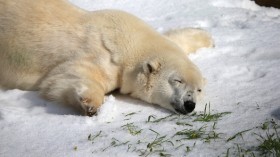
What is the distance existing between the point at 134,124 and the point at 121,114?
0.30 m

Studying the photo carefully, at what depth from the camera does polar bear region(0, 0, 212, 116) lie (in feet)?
12.6

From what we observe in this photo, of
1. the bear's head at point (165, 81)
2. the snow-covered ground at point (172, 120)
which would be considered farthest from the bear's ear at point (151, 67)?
the snow-covered ground at point (172, 120)

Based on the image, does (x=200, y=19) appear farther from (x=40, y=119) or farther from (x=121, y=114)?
(x=40, y=119)

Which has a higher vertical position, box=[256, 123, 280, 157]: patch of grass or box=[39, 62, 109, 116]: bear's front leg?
box=[256, 123, 280, 157]: patch of grass

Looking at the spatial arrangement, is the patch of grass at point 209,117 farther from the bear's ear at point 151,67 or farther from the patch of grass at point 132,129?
the bear's ear at point 151,67

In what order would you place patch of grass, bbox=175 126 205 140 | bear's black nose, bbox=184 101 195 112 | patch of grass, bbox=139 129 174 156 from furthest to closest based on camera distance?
bear's black nose, bbox=184 101 195 112, patch of grass, bbox=175 126 205 140, patch of grass, bbox=139 129 174 156

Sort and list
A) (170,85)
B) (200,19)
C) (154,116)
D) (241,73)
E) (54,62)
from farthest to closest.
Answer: (200,19) < (241,73) < (54,62) < (170,85) < (154,116)

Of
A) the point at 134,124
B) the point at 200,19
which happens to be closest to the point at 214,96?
the point at 134,124

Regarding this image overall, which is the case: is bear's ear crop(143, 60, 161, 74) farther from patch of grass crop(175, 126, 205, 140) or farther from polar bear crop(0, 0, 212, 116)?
patch of grass crop(175, 126, 205, 140)

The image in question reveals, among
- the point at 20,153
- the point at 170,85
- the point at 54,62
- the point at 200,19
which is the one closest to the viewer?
the point at 20,153

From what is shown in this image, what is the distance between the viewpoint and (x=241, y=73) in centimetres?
453

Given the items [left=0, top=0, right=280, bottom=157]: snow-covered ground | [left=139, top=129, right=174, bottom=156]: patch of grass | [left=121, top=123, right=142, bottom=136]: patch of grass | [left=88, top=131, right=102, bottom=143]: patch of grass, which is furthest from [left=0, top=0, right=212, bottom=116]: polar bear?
[left=139, top=129, right=174, bottom=156]: patch of grass

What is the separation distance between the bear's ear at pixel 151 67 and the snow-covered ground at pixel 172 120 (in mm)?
319

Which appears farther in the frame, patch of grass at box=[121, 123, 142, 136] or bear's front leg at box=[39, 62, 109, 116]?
bear's front leg at box=[39, 62, 109, 116]
